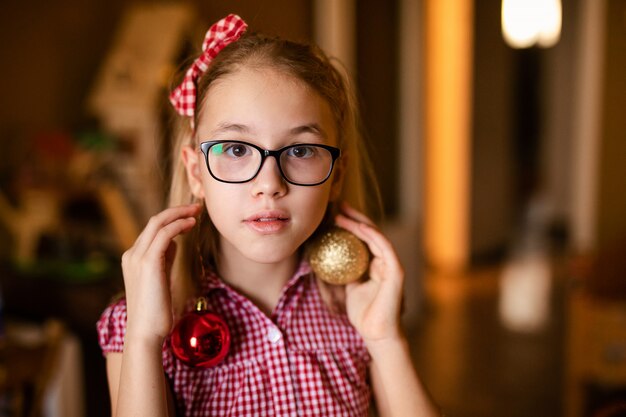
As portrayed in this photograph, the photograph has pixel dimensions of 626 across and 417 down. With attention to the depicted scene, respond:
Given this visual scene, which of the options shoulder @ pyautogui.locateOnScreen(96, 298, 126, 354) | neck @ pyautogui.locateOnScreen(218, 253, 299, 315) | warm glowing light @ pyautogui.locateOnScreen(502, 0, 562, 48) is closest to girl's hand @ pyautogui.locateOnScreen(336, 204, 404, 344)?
neck @ pyautogui.locateOnScreen(218, 253, 299, 315)

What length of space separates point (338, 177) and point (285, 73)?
0.21 m

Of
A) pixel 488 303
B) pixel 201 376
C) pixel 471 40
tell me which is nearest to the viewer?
pixel 201 376

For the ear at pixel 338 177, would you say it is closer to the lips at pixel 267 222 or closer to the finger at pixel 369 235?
the finger at pixel 369 235

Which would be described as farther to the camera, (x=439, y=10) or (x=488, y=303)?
(x=439, y=10)

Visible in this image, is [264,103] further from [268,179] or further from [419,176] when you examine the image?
[419,176]

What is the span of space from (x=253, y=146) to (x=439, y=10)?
4.13 metres

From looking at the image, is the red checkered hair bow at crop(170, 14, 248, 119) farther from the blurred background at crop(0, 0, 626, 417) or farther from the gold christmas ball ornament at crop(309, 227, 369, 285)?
the gold christmas ball ornament at crop(309, 227, 369, 285)

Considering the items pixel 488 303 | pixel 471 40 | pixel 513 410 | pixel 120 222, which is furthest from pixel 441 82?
pixel 120 222

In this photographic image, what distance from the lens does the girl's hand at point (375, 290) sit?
40.6 inches

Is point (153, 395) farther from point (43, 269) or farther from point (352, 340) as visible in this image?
point (43, 269)

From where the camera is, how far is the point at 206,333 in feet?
3.07

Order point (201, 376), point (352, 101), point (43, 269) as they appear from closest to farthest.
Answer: point (201, 376), point (352, 101), point (43, 269)

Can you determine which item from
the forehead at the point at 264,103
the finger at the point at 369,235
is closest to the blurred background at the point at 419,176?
the forehead at the point at 264,103

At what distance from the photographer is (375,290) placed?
108cm
